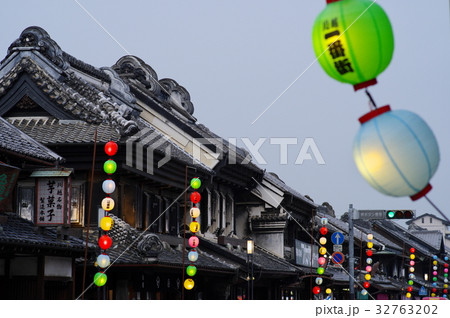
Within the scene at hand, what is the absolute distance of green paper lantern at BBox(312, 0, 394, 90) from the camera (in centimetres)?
1023

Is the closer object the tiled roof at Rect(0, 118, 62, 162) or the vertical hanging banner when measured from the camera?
the tiled roof at Rect(0, 118, 62, 162)

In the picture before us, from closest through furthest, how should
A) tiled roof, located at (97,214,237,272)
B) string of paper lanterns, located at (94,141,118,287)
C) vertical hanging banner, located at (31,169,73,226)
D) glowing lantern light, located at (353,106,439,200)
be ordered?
1. glowing lantern light, located at (353,106,439,200)
2. string of paper lanterns, located at (94,141,118,287)
3. vertical hanging banner, located at (31,169,73,226)
4. tiled roof, located at (97,214,237,272)

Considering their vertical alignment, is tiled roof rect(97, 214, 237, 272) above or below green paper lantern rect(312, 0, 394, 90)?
below

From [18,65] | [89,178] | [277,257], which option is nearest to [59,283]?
[89,178]

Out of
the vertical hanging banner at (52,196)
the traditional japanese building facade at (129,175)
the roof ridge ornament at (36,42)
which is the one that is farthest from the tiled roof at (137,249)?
the roof ridge ornament at (36,42)

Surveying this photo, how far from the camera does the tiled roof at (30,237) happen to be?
743 inches

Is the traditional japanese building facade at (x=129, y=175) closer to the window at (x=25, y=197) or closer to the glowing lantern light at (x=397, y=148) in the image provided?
the window at (x=25, y=197)

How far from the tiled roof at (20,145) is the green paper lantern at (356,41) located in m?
11.5

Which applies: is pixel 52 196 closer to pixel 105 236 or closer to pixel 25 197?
pixel 105 236

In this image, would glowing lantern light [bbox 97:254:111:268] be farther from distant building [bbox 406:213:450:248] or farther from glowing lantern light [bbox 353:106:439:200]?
distant building [bbox 406:213:450:248]

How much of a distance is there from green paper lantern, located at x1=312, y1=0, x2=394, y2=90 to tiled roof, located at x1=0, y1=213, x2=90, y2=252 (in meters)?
10.5

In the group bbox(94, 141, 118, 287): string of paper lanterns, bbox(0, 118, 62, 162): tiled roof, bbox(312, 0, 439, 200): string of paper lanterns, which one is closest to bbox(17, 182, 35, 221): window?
bbox(0, 118, 62, 162): tiled roof

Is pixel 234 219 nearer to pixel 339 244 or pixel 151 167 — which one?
pixel 339 244
